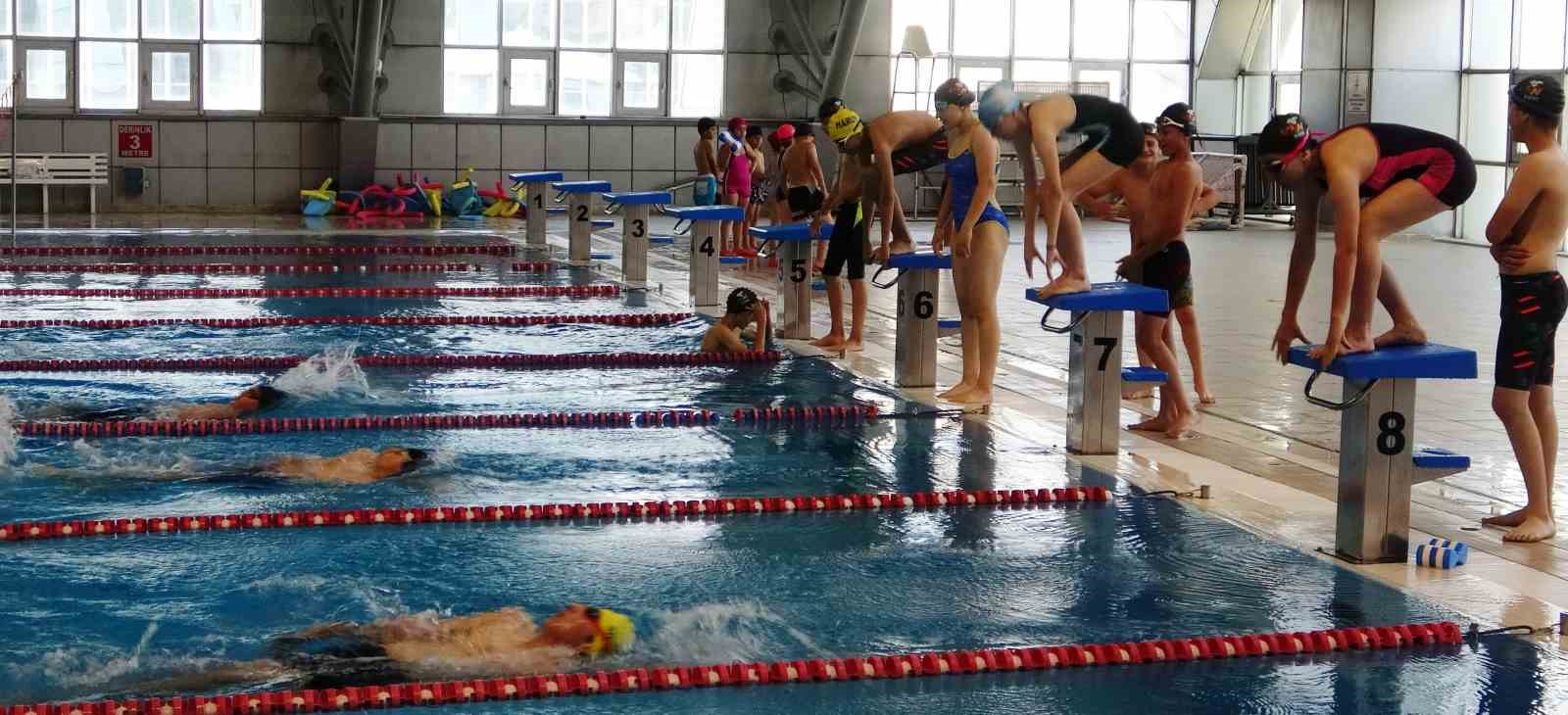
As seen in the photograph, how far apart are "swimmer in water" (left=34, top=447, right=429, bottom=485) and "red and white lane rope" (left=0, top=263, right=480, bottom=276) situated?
8.86 metres

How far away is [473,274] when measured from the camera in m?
15.3

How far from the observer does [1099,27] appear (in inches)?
1046

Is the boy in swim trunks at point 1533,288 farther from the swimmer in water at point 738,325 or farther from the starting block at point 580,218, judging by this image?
the starting block at point 580,218

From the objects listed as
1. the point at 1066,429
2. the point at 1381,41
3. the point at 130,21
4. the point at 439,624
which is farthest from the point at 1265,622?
the point at 130,21

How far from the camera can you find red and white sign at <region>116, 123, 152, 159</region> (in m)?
23.7

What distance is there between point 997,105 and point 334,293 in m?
7.71

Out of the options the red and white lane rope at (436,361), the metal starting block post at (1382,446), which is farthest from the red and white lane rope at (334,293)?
the metal starting block post at (1382,446)

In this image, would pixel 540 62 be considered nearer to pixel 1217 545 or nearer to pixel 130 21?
pixel 130 21

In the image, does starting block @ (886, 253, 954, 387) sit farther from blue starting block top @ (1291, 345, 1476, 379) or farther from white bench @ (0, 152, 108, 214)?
white bench @ (0, 152, 108, 214)

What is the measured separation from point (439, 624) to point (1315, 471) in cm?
361

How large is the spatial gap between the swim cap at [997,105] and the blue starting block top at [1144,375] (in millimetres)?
1176

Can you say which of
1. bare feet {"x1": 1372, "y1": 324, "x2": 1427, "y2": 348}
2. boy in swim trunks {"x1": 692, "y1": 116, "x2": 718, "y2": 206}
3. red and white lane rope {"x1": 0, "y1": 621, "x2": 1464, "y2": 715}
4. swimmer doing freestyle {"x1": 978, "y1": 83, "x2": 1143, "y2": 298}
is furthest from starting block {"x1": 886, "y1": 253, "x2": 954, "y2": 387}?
boy in swim trunks {"x1": 692, "y1": 116, "x2": 718, "y2": 206}

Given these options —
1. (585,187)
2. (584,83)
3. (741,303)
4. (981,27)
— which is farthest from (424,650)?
(981,27)

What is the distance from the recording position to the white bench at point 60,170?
22.8 m
